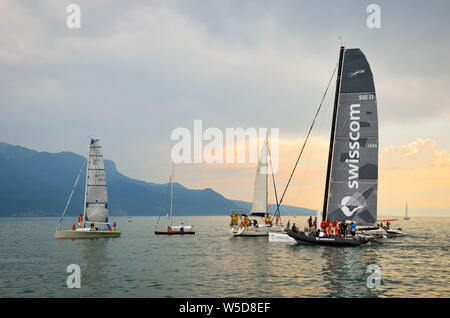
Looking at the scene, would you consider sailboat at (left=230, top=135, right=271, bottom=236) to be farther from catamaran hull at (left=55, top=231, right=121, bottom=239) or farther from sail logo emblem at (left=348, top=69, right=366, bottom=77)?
sail logo emblem at (left=348, top=69, right=366, bottom=77)

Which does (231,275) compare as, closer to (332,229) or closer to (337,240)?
(337,240)

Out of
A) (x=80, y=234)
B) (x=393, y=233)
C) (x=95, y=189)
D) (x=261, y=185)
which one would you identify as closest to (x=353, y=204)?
(x=261, y=185)

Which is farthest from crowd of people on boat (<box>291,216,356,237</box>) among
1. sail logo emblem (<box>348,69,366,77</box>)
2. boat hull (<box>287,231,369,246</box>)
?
sail logo emblem (<box>348,69,366,77</box>)

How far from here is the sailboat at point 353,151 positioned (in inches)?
1596

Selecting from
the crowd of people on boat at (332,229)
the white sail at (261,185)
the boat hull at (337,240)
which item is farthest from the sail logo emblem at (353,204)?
the white sail at (261,185)

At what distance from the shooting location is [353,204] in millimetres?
41344

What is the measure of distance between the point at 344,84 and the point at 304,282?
79.9ft

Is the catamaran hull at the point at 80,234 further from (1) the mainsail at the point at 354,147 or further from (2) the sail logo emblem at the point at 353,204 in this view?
(2) the sail logo emblem at the point at 353,204

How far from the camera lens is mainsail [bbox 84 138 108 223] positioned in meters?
61.1

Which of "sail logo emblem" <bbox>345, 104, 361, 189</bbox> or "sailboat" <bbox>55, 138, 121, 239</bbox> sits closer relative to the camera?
"sail logo emblem" <bbox>345, 104, 361, 189</bbox>

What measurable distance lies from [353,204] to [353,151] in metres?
5.67

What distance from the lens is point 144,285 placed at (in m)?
24.0
